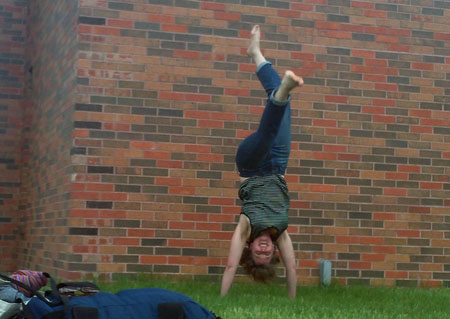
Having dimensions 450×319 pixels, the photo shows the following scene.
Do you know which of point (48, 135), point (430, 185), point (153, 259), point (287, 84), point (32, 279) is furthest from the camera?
point (48, 135)

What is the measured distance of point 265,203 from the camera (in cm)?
591

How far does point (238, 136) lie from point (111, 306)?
4.05 metres

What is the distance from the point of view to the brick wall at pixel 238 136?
7.12 m

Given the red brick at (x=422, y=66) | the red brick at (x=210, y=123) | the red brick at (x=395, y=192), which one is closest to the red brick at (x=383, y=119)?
the red brick at (x=422, y=66)

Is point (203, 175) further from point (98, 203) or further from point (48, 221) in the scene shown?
point (48, 221)

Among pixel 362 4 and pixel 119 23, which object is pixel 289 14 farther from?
pixel 119 23

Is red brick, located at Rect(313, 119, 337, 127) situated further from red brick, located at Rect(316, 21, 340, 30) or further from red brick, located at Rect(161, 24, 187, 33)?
red brick, located at Rect(161, 24, 187, 33)

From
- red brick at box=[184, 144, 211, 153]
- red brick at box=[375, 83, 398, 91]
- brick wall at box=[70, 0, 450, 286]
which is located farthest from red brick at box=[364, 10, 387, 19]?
red brick at box=[184, 144, 211, 153]

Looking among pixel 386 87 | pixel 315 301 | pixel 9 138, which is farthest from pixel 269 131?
pixel 9 138

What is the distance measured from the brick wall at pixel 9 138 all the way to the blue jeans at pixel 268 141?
4.54 metres

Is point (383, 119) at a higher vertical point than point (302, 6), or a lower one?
lower

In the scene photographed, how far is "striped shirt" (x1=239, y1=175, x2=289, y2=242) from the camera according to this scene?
5824 millimetres

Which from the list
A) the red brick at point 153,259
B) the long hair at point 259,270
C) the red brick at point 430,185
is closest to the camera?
the long hair at point 259,270

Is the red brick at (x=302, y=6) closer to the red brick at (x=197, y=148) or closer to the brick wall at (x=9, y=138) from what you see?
the red brick at (x=197, y=148)
